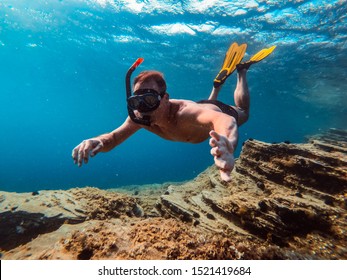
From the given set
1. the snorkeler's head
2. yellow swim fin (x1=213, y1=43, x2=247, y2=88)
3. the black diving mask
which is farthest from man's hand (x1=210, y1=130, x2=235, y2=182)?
yellow swim fin (x1=213, y1=43, x2=247, y2=88)

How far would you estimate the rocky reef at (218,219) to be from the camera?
113 inches

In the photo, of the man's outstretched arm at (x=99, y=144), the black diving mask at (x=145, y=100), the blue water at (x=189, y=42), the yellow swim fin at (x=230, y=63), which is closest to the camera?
the man's outstretched arm at (x=99, y=144)

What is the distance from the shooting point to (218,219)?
5.10 metres

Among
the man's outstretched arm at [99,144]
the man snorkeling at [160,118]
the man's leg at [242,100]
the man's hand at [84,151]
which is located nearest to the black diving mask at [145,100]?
the man snorkeling at [160,118]

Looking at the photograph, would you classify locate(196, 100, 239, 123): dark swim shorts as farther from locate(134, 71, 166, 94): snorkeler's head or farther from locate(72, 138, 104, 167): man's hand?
locate(72, 138, 104, 167): man's hand

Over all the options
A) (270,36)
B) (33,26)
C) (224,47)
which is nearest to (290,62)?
(270,36)

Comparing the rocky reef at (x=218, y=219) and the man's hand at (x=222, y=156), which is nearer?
the man's hand at (x=222, y=156)

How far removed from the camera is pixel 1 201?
5.46 metres

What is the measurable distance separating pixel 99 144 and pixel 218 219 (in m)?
3.21

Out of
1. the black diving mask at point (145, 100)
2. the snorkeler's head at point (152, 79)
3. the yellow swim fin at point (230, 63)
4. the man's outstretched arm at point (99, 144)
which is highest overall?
the yellow swim fin at point (230, 63)

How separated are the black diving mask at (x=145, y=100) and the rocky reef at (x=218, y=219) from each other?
2.11m

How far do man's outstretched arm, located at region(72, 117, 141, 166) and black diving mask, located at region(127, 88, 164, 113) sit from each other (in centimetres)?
94

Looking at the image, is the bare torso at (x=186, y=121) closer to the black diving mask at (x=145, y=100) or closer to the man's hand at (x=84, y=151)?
the black diving mask at (x=145, y=100)

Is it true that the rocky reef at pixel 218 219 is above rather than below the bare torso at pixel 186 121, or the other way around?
below
